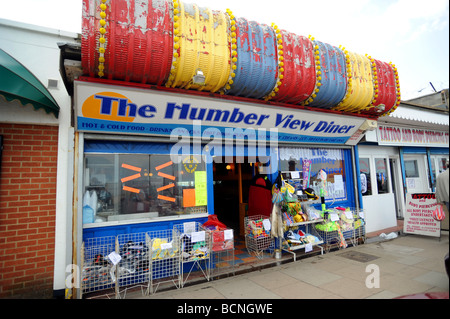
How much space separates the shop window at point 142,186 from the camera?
15.5ft

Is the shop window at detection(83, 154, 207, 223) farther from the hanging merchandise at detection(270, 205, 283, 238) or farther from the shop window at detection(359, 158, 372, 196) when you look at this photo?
the shop window at detection(359, 158, 372, 196)

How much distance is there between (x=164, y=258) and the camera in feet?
14.6

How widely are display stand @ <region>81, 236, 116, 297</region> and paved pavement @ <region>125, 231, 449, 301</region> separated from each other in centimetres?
53

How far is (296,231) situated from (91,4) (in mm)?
6338

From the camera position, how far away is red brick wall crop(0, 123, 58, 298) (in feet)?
13.3

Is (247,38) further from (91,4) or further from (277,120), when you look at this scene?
(91,4)

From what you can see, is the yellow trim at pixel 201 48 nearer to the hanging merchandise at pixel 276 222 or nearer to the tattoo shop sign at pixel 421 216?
the hanging merchandise at pixel 276 222

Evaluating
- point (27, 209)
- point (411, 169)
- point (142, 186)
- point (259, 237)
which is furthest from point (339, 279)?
point (411, 169)

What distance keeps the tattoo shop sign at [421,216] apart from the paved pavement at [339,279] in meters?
1.08

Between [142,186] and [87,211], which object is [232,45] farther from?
[87,211]

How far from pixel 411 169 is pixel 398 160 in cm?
124

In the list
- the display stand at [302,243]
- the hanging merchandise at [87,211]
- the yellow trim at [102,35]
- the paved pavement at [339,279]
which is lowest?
the paved pavement at [339,279]

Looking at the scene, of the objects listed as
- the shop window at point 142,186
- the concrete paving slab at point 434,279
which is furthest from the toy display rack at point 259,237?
the concrete paving slab at point 434,279

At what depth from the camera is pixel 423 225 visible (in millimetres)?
7398
